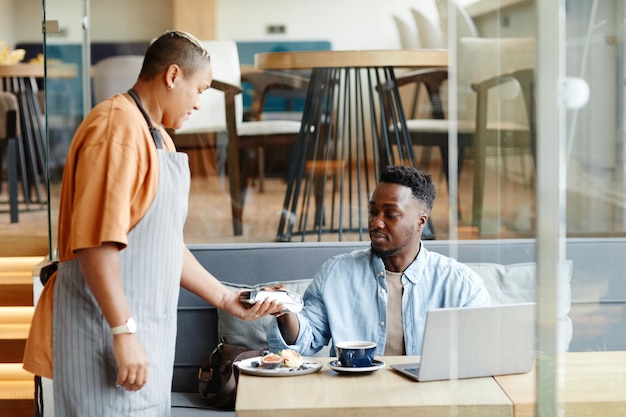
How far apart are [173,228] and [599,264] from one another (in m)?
1.16

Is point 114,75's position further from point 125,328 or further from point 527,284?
point 527,284

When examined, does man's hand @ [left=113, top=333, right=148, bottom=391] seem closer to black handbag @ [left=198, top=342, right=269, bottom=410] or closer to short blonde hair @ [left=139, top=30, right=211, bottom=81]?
short blonde hair @ [left=139, top=30, right=211, bottom=81]

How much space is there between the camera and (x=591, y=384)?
99cm

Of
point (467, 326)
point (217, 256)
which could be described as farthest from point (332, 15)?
point (467, 326)

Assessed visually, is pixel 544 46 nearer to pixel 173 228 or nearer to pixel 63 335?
pixel 173 228

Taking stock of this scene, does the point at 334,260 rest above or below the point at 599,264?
below

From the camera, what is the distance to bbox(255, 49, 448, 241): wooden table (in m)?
4.16

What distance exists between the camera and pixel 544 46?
939 millimetres

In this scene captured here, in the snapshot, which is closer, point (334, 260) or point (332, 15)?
point (334, 260)

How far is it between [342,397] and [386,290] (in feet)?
2.59

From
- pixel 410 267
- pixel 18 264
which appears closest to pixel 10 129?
pixel 18 264

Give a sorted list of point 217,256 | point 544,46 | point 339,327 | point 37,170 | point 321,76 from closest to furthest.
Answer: point 544,46
point 339,327
point 217,256
point 321,76
point 37,170

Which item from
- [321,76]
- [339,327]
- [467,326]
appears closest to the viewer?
[467,326]

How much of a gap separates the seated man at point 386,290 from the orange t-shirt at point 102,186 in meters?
0.78
